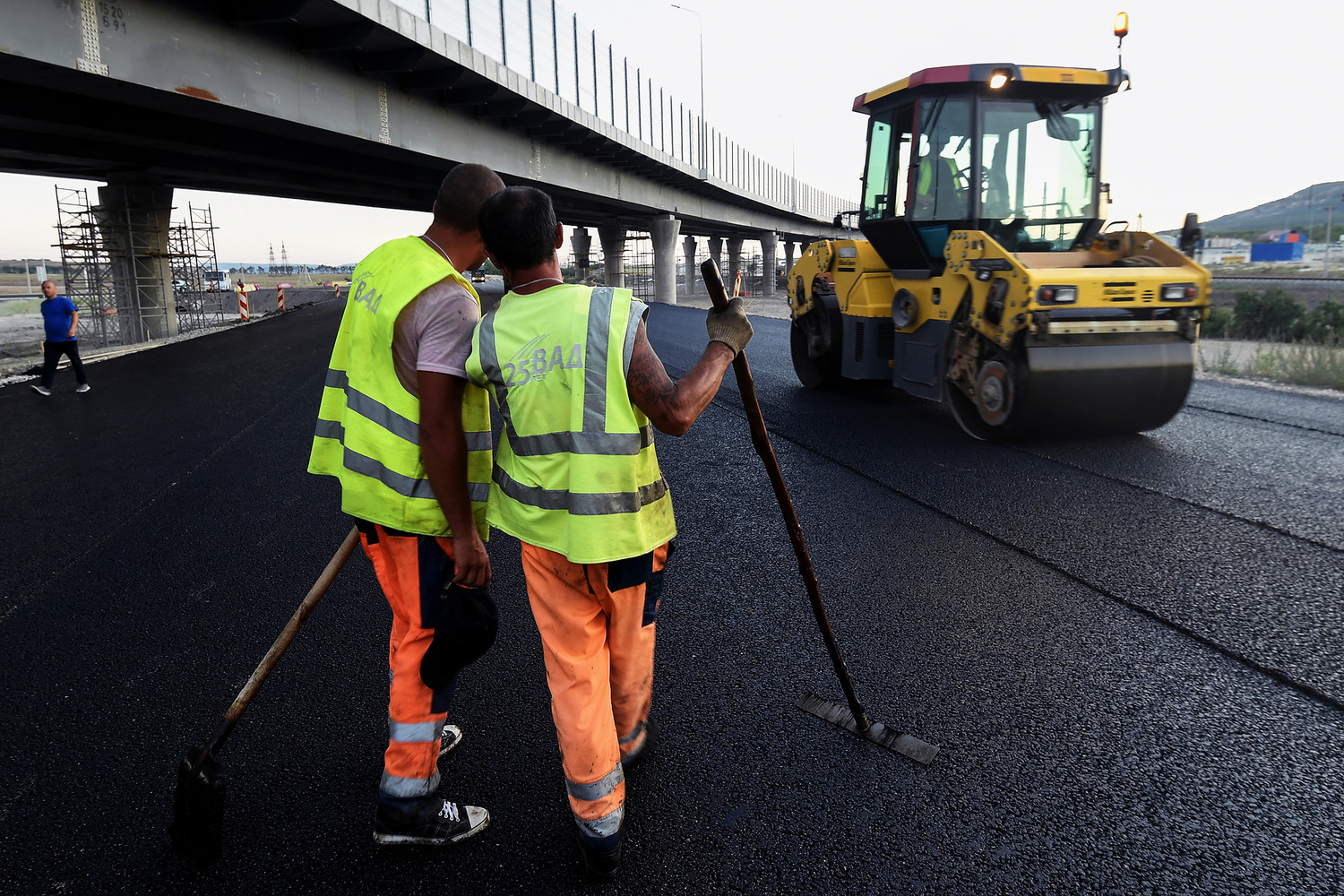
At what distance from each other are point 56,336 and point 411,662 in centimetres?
1260

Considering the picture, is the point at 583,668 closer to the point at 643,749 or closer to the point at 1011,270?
the point at 643,749

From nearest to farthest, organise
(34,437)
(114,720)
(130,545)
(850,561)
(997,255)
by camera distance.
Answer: (114,720), (850,561), (130,545), (997,255), (34,437)

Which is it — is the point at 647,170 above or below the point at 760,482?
above

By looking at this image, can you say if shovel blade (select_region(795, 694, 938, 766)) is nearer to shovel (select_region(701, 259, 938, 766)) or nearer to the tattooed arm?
shovel (select_region(701, 259, 938, 766))

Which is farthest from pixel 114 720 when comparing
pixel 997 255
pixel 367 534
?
pixel 997 255

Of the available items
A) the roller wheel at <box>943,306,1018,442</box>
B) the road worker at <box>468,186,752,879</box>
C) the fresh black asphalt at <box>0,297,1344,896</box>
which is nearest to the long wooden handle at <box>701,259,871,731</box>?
the road worker at <box>468,186,752,879</box>

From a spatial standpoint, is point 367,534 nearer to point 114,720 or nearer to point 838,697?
point 114,720

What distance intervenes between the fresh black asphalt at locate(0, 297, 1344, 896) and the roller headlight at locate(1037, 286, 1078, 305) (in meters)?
1.35

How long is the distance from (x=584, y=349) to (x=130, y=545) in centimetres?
474

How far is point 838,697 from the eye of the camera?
10.7 feet

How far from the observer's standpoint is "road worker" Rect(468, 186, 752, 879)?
2.13m

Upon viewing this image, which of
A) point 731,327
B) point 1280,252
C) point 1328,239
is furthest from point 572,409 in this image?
point 1280,252

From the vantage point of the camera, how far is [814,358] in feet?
35.1

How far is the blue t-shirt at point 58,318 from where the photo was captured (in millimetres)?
11773
